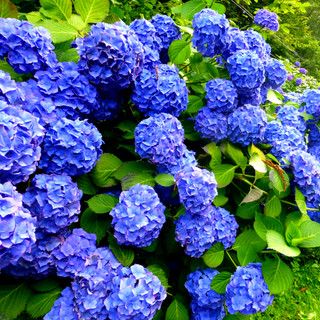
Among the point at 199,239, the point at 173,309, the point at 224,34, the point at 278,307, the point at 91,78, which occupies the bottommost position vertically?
the point at 278,307

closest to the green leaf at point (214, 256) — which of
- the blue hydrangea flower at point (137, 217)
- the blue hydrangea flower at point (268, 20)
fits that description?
the blue hydrangea flower at point (137, 217)

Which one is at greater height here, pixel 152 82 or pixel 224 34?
pixel 224 34

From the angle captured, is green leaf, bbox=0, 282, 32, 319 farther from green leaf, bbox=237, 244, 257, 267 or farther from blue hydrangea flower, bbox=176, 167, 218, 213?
green leaf, bbox=237, 244, 257, 267

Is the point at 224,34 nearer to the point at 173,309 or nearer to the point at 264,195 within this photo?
the point at 264,195

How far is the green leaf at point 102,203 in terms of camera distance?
1169mm

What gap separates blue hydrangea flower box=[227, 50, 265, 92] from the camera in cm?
148

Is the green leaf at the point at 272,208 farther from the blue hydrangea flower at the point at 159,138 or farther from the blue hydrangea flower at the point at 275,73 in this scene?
the blue hydrangea flower at the point at 275,73

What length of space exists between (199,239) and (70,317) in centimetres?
56

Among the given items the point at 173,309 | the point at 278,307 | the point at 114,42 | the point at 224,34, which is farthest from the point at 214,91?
the point at 278,307

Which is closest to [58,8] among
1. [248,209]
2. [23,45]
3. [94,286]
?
[23,45]

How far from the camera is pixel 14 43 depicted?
1.06 meters

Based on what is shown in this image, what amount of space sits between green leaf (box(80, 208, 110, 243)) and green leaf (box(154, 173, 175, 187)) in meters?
0.29

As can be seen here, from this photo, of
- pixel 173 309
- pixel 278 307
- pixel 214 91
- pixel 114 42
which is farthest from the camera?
pixel 278 307

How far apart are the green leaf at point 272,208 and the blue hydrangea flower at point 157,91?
25.3 inches
